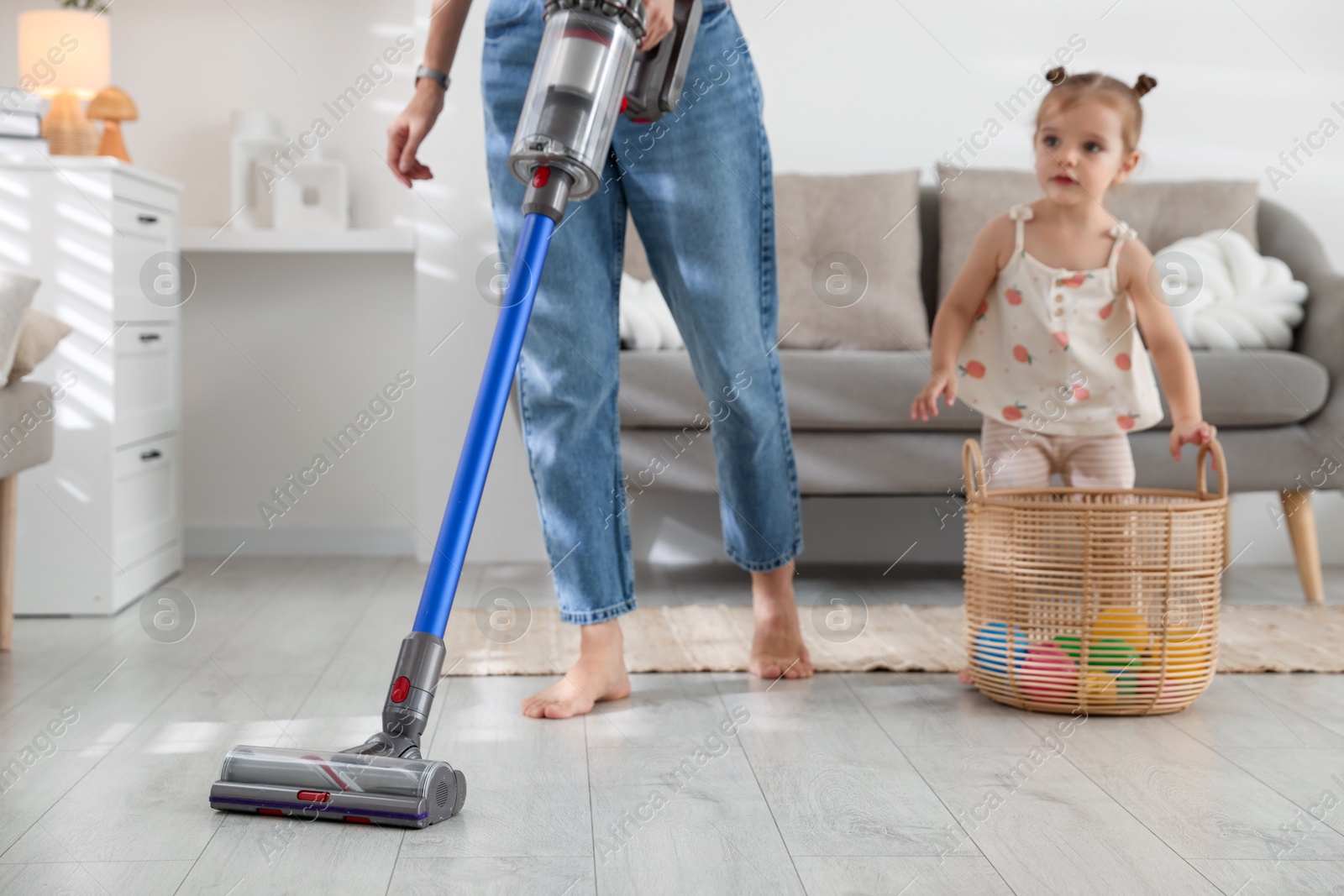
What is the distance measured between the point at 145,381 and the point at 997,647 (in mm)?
1514

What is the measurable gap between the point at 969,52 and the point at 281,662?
1.93 meters

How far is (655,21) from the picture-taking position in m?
1.02

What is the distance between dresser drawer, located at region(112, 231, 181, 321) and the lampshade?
36cm

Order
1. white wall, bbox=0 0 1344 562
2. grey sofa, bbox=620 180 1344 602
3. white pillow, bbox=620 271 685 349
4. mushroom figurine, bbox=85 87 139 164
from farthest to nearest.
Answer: white wall, bbox=0 0 1344 562
mushroom figurine, bbox=85 87 139 164
white pillow, bbox=620 271 685 349
grey sofa, bbox=620 180 1344 602

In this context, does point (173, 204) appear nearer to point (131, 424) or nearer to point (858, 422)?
point (131, 424)

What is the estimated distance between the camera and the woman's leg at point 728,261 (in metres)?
1.24

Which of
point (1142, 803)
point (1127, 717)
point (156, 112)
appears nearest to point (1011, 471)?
point (1127, 717)

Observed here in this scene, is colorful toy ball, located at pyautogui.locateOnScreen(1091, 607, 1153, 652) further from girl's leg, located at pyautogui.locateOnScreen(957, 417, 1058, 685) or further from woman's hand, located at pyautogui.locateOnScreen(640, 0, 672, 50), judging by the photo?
woman's hand, located at pyautogui.locateOnScreen(640, 0, 672, 50)

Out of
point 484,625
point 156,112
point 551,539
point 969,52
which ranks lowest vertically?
point 484,625

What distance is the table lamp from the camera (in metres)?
2.13

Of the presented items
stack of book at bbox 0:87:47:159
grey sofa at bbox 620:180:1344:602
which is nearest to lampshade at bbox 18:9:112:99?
stack of book at bbox 0:87:47:159

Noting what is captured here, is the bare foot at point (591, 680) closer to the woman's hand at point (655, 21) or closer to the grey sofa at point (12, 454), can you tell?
the woman's hand at point (655, 21)

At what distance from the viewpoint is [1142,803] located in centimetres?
101

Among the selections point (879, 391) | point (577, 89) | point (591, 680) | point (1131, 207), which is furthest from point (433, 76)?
point (1131, 207)
